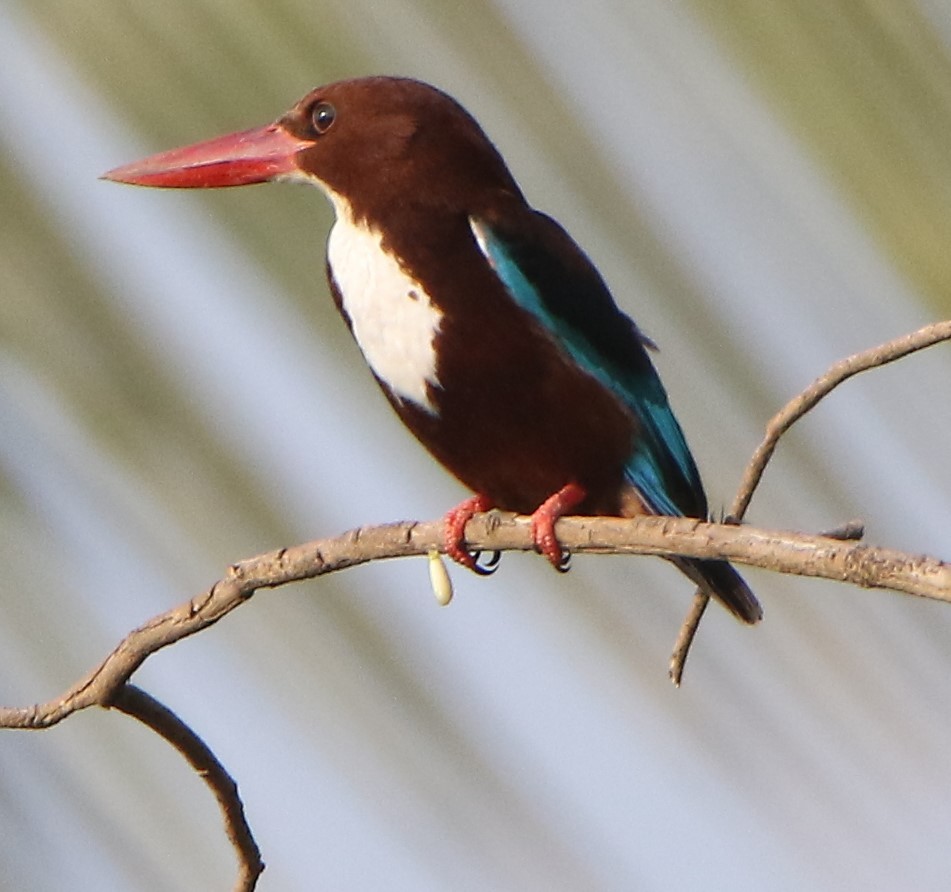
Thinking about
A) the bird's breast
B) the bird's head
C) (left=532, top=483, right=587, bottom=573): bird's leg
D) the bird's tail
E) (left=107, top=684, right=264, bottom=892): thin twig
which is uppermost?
the bird's head

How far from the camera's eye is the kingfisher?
2.24m

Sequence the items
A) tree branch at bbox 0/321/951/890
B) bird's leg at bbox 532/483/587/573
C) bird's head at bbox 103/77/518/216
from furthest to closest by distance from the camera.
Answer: bird's head at bbox 103/77/518/216
bird's leg at bbox 532/483/587/573
tree branch at bbox 0/321/951/890

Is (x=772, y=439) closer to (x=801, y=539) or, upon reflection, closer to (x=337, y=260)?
(x=801, y=539)

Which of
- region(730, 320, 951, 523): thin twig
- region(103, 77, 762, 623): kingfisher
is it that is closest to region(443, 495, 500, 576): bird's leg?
region(103, 77, 762, 623): kingfisher

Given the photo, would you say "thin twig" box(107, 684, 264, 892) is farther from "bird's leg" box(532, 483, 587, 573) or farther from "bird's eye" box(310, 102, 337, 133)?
"bird's eye" box(310, 102, 337, 133)

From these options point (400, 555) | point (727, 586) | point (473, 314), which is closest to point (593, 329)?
point (473, 314)

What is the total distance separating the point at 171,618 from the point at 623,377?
957mm

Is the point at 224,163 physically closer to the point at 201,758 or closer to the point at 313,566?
the point at 313,566

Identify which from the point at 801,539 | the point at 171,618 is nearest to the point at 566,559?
the point at 171,618

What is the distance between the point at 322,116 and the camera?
2.55 m

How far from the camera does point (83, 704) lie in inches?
65.8

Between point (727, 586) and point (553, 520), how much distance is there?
0.38 m

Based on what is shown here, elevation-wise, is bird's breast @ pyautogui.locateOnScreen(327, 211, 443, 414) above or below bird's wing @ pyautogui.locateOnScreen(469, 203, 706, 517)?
above

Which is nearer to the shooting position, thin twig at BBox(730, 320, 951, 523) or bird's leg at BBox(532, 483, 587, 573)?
thin twig at BBox(730, 320, 951, 523)
